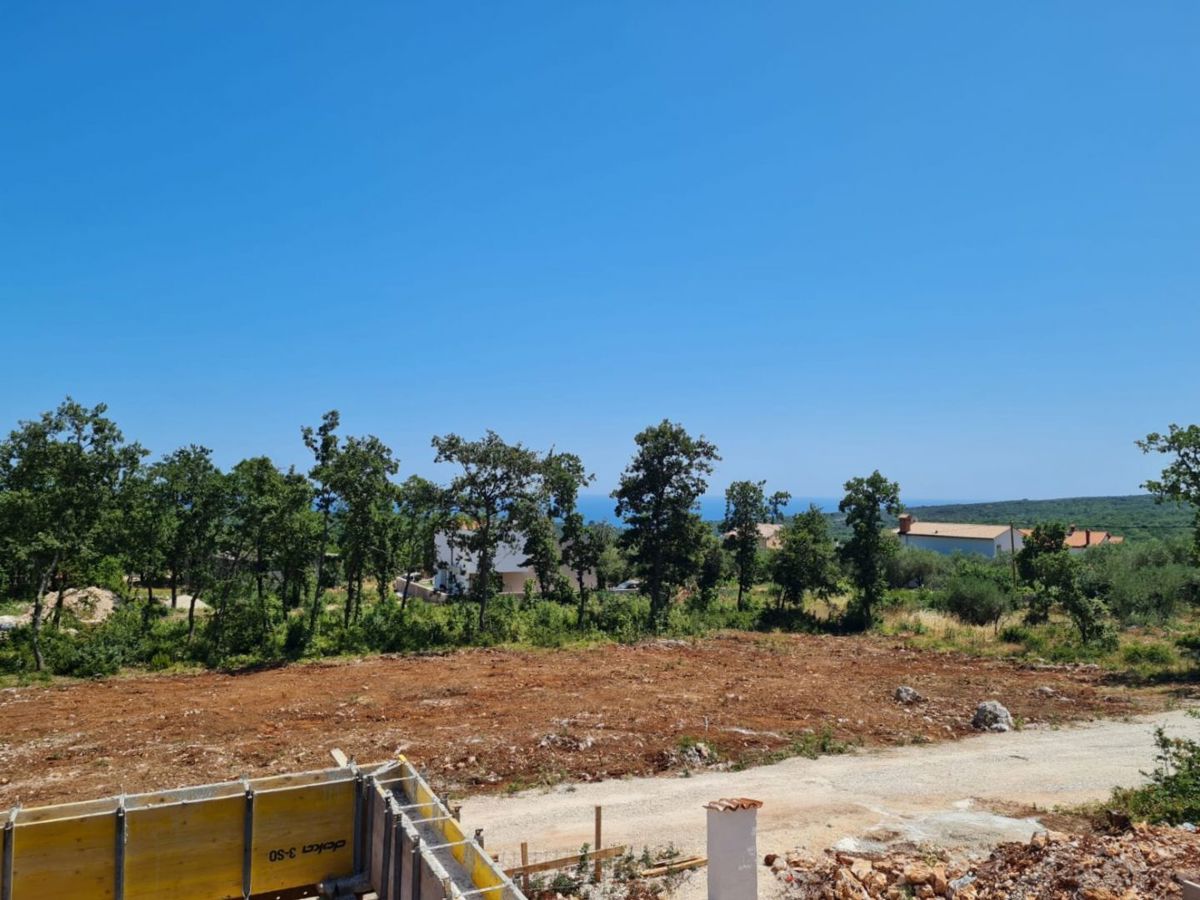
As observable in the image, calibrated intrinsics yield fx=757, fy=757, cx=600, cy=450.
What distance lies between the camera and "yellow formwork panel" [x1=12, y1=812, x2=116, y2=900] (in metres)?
8.81

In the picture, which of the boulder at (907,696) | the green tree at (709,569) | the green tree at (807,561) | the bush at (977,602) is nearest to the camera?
the boulder at (907,696)

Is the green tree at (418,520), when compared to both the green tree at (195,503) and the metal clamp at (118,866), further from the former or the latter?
the metal clamp at (118,866)

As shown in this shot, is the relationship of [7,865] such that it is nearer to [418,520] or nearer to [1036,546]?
[418,520]

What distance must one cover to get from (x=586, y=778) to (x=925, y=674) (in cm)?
1664

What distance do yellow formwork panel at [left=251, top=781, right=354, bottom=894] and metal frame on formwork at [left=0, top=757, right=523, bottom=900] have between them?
0.5 inches

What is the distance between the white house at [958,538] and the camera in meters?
92.8

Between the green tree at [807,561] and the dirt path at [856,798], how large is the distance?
65.6 feet

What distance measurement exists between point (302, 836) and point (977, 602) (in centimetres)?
3907

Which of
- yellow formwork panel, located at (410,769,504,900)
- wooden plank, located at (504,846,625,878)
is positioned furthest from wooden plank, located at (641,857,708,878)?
yellow formwork panel, located at (410,769,504,900)

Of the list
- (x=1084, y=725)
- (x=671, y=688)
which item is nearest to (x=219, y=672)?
(x=671, y=688)

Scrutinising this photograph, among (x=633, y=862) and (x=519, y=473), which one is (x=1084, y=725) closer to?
(x=633, y=862)

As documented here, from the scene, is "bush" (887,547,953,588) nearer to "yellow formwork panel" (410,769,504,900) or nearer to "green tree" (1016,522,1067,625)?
"green tree" (1016,522,1067,625)

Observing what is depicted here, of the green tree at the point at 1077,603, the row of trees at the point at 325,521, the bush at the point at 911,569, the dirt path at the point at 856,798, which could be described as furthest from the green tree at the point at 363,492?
the bush at the point at 911,569

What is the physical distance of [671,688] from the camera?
945 inches
